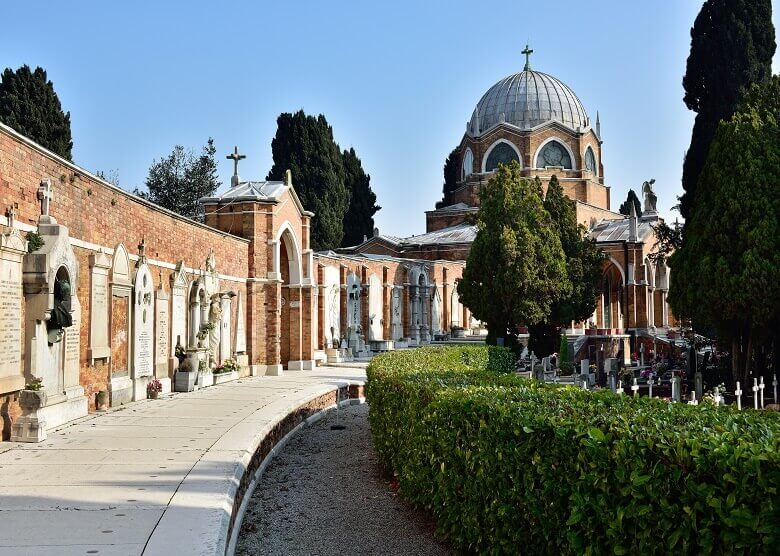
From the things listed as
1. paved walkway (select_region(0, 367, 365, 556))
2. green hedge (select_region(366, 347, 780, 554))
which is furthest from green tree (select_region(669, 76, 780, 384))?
green hedge (select_region(366, 347, 780, 554))

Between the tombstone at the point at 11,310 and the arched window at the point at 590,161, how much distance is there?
1576 inches

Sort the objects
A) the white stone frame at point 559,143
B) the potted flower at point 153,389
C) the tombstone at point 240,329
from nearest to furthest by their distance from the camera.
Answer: the potted flower at point 153,389 → the tombstone at point 240,329 → the white stone frame at point 559,143

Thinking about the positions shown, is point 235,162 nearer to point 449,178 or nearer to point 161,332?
point 161,332

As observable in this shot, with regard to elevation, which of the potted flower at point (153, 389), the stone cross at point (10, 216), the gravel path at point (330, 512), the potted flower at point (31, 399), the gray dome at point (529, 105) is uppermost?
the gray dome at point (529, 105)

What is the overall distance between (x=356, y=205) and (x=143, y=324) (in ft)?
119

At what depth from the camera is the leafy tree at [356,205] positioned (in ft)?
160

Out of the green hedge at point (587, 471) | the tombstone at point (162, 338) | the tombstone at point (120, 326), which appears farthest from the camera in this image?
the tombstone at point (162, 338)

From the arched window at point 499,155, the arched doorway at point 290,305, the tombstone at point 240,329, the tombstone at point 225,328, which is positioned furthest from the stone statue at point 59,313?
the arched window at point 499,155

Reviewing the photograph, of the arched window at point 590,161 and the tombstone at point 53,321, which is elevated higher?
the arched window at point 590,161

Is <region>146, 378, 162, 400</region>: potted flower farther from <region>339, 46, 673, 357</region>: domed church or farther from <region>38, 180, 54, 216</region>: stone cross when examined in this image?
<region>339, 46, 673, 357</region>: domed church

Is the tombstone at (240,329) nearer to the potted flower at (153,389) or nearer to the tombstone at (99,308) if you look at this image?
the potted flower at (153,389)

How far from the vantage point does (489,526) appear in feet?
17.6

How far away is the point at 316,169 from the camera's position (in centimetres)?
4384

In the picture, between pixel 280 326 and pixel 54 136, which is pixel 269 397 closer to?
pixel 280 326
